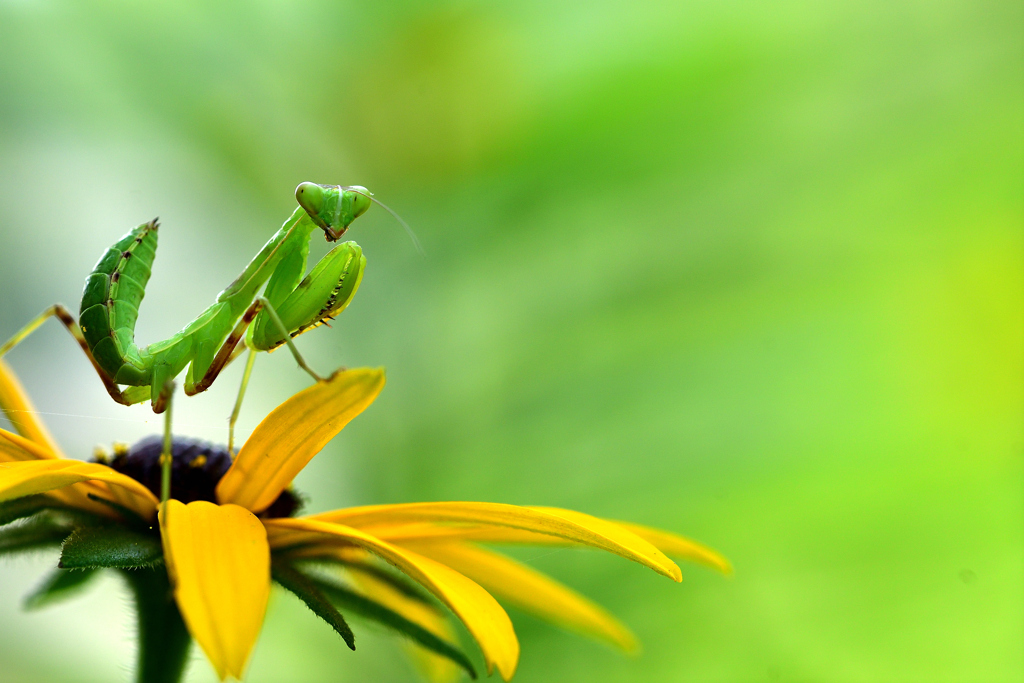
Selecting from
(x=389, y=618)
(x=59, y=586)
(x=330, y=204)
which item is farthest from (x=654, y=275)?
(x=59, y=586)

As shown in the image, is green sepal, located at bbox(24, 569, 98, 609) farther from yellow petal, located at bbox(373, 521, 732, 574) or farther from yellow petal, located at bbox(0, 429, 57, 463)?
yellow petal, located at bbox(373, 521, 732, 574)

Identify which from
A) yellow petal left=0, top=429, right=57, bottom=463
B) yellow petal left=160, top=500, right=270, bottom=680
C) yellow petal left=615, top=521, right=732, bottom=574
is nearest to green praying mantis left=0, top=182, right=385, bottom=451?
yellow petal left=0, top=429, right=57, bottom=463

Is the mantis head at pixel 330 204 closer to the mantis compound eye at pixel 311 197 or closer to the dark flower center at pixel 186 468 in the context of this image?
the mantis compound eye at pixel 311 197

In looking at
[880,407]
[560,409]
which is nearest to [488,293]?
[560,409]

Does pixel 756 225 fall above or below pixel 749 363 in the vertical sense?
above

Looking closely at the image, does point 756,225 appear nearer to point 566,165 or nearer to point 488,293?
point 566,165

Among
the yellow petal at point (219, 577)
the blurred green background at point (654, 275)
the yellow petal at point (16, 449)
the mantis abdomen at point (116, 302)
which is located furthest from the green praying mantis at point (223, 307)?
the blurred green background at point (654, 275)
